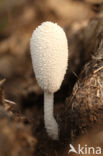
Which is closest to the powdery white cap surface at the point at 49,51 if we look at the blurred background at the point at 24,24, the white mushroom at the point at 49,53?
the white mushroom at the point at 49,53

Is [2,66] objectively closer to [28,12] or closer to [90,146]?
[28,12]

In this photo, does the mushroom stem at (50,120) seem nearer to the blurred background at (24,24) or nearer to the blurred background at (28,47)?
the blurred background at (28,47)

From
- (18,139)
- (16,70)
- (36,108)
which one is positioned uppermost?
(18,139)

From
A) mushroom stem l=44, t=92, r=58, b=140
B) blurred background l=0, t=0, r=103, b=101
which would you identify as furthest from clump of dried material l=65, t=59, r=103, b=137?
blurred background l=0, t=0, r=103, b=101

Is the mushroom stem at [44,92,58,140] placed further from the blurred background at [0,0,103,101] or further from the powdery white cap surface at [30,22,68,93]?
the blurred background at [0,0,103,101]

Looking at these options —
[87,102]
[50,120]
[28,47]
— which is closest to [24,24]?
[28,47]

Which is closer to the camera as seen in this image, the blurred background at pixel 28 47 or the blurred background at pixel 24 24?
the blurred background at pixel 28 47

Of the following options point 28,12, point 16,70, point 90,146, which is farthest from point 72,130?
point 28,12

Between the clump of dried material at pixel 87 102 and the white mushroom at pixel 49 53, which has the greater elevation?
the white mushroom at pixel 49 53
